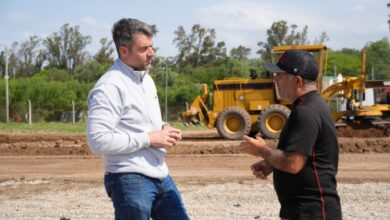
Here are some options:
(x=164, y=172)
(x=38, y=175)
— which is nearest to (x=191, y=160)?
(x=38, y=175)

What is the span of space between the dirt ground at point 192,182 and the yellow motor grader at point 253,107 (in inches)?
64.0

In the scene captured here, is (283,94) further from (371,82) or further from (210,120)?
(371,82)

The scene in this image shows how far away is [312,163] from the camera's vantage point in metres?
3.70

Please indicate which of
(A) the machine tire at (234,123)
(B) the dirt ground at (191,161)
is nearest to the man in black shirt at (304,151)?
(B) the dirt ground at (191,161)

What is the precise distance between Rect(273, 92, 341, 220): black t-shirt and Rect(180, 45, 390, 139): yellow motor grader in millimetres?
15978

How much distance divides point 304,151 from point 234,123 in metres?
17.3

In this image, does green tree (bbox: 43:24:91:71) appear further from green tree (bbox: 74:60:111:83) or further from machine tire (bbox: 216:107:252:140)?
machine tire (bbox: 216:107:252:140)

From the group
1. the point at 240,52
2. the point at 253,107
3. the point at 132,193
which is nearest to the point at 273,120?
the point at 253,107

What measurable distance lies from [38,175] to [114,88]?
9782mm

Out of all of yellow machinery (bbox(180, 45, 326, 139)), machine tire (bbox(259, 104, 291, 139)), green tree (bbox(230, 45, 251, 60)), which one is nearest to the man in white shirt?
yellow machinery (bbox(180, 45, 326, 139))

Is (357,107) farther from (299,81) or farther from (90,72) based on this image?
(90,72)

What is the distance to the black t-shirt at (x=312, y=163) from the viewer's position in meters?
3.62

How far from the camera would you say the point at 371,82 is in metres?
25.1

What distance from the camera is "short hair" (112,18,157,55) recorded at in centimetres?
387
